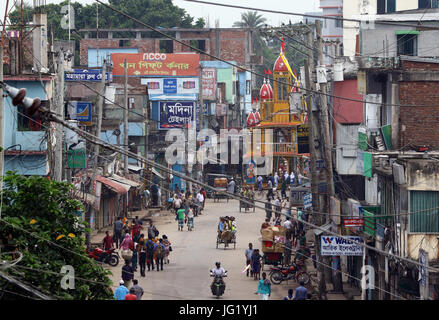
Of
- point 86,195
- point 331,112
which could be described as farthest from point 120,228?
point 331,112

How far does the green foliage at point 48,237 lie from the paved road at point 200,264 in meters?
4.23

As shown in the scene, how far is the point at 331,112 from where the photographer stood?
35.5 m

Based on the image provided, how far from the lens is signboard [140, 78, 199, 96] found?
68438 mm

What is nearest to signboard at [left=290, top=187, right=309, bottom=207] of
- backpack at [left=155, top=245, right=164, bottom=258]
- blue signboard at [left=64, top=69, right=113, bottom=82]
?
backpack at [left=155, top=245, right=164, bottom=258]

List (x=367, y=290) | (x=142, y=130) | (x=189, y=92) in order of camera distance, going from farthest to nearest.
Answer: (x=189, y=92), (x=142, y=130), (x=367, y=290)

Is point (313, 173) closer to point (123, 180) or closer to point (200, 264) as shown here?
point (200, 264)

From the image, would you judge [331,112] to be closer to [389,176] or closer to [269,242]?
[269,242]

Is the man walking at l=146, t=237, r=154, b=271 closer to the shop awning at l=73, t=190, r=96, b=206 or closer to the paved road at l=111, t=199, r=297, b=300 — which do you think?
the paved road at l=111, t=199, r=297, b=300

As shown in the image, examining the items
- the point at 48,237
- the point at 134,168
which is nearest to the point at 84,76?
the point at 134,168

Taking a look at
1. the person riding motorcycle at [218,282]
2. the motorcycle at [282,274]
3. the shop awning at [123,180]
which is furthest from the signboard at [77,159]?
the shop awning at [123,180]

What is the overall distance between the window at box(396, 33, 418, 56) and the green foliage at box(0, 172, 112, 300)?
16.5m

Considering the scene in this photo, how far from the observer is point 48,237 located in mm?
14742

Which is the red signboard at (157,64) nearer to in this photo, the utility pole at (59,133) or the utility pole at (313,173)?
the utility pole at (313,173)
